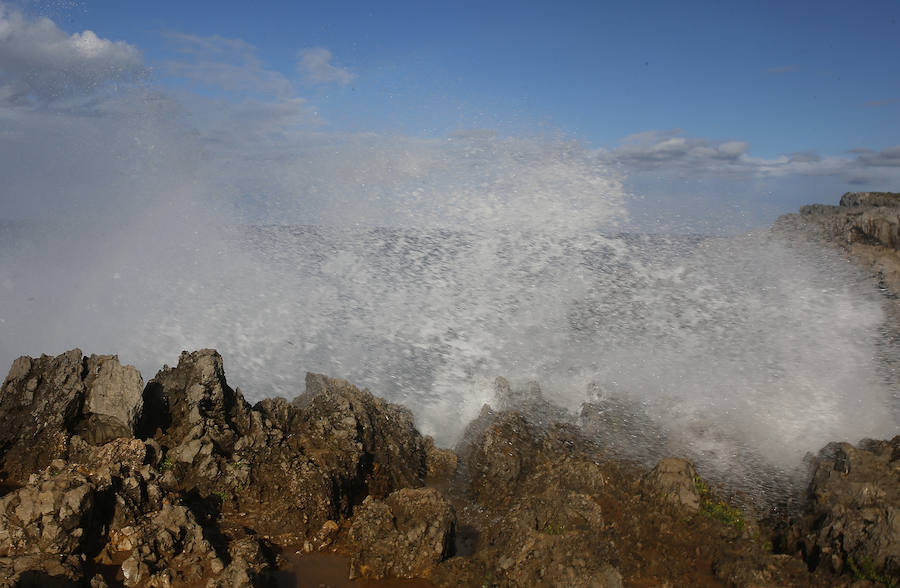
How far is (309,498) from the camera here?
23.6ft

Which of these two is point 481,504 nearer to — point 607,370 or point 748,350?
point 607,370

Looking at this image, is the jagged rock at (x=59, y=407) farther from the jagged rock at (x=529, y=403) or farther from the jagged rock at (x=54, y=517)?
the jagged rock at (x=529, y=403)

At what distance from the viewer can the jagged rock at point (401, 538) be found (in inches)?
243

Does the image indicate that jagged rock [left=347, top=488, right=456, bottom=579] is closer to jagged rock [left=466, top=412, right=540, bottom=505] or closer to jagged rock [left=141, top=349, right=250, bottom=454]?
jagged rock [left=466, top=412, right=540, bottom=505]

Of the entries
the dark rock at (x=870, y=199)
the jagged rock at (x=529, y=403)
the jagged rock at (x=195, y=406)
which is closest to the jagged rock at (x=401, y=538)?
the jagged rock at (x=195, y=406)

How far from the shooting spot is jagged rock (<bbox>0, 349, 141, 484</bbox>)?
746 centimetres

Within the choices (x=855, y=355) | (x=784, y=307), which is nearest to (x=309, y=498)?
(x=855, y=355)

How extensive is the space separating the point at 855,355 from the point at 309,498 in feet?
35.7

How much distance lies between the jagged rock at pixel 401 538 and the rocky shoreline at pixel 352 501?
0.02 meters

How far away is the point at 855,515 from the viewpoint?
6.32 m

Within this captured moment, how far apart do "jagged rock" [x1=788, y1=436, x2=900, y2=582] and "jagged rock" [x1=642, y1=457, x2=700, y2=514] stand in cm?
111

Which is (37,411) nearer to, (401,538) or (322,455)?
(322,455)

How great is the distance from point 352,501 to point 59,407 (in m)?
3.92

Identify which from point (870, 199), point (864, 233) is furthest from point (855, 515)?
point (870, 199)
